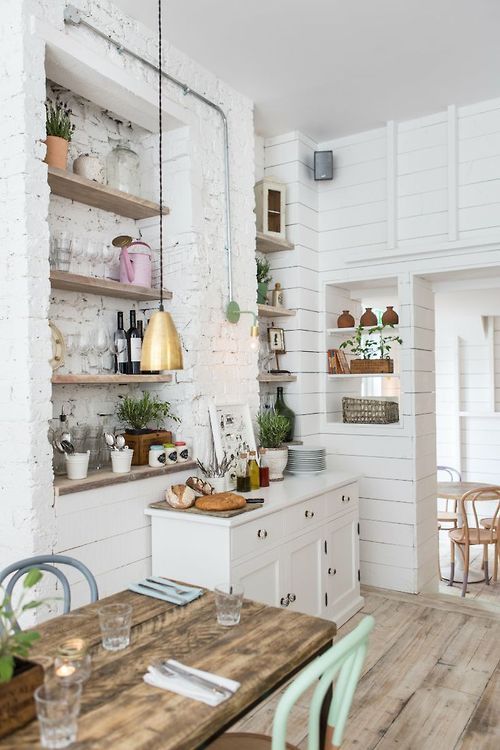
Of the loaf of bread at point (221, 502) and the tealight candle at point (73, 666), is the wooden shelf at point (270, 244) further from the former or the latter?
the tealight candle at point (73, 666)

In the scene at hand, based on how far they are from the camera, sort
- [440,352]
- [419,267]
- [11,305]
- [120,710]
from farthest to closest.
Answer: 1. [440,352]
2. [419,267]
3. [11,305]
4. [120,710]

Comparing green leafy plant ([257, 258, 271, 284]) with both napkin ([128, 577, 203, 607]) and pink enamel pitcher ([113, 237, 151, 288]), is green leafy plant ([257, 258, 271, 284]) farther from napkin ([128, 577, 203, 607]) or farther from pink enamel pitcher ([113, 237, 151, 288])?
napkin ([128, 577, 203, 607])

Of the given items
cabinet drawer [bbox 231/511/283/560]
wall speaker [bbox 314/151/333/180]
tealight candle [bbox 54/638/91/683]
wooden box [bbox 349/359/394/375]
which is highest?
wall speaker [bbox 314/151/333/180]

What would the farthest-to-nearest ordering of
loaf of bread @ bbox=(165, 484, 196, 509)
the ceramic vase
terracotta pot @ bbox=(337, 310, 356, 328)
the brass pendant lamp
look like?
terracotta pot @ bbox=(337, 310, 356, 328)
the ceramic vase
loaf of bread @ bbox=(165, 484, 196, 509)
the brass pendant lamp

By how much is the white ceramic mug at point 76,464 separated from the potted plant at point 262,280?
1773mm

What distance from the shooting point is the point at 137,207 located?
3.09 meters

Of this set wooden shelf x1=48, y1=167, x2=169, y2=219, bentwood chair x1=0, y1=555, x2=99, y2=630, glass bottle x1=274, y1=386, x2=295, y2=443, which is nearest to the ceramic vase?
glass bottle x1=274, y1=386, x2=295, y2=443

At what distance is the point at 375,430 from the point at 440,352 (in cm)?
389

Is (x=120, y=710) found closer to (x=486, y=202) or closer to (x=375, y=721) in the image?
(x=375, y=721)

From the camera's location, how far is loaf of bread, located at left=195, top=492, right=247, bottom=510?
9.09 feet

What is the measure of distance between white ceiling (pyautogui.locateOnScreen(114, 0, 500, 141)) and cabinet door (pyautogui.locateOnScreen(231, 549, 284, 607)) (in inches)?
98.6

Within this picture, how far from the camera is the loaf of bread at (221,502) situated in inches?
109

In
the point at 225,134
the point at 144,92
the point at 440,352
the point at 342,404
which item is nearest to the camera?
the point at 144,92

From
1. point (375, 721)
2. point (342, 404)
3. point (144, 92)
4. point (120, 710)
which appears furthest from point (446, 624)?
point (144, 92)
